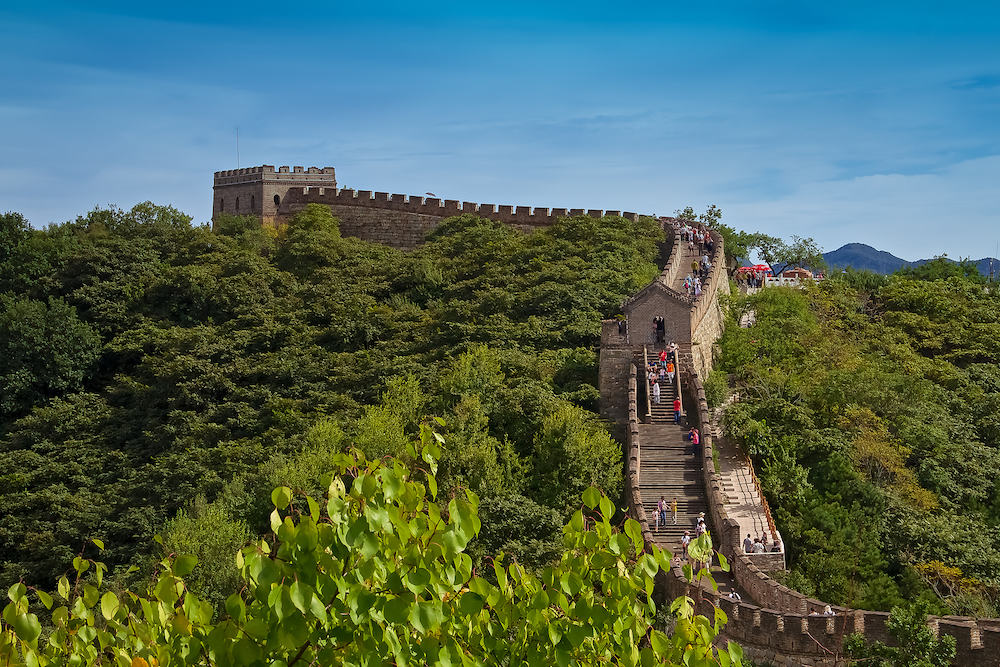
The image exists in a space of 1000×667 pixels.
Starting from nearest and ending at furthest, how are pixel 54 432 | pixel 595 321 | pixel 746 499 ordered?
pixel 746 499 → pixel 595 321 → pixel 54 432

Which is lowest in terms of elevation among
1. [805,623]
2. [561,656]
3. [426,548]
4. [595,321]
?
[805,623]

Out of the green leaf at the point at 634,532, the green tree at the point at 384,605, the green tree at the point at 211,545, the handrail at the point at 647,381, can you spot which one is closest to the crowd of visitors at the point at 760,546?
the handrail at the point at 647,381

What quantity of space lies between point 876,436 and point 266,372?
20177 millimetres

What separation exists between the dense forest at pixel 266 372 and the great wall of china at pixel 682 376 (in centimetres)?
104

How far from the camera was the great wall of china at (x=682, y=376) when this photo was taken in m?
21.2

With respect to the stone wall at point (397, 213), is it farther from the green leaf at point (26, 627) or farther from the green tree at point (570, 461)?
the green leaf at point (26, 627)

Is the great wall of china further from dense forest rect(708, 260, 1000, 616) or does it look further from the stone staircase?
dense forest rect(708, 260, 1000, 616)

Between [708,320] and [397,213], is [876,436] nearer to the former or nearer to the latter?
[708,320]

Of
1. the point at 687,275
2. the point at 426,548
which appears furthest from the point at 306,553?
the point at 687,275

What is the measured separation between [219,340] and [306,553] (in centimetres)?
3642

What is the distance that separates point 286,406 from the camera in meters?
39.1

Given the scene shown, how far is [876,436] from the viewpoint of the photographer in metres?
31.4

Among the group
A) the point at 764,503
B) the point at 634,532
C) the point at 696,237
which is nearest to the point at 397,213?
the point at 696,237

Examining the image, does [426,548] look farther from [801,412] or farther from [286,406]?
[286,406]
